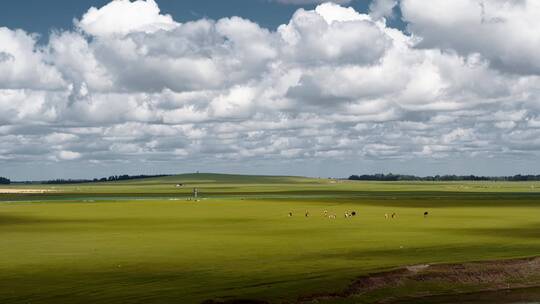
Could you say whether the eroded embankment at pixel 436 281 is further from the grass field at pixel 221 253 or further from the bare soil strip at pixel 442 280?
A: the grass field at pixel 221 253

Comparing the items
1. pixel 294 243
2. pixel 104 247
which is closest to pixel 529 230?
pixel 294 243

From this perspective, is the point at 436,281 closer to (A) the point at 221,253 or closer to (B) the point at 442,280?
(B) the point at 442,280

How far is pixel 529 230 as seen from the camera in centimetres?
7169

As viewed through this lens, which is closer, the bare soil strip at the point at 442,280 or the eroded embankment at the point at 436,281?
the eroded embankment at the point at 436,281

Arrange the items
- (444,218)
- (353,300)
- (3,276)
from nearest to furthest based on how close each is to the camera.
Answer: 1. (353,300)
2. (3,276)
3. (444,218)

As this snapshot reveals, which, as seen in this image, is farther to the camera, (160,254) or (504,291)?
(160,254)

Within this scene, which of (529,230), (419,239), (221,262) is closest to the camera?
(221,262)

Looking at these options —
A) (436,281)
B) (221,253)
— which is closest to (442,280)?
(436,281)

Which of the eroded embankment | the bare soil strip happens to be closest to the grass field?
the eroded embankment

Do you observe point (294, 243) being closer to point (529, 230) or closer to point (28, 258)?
point (28, 258)

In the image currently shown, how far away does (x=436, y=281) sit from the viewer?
43031 millimetres

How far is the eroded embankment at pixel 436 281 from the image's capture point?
131 feet

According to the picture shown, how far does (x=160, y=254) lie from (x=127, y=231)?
69.3ft

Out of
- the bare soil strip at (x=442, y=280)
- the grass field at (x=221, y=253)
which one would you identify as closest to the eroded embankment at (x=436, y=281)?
the bare soil strip at (x=442, y=280)
